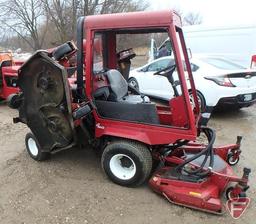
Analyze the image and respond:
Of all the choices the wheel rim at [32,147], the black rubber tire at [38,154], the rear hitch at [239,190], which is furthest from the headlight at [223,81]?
the wheel rim at [32,147]

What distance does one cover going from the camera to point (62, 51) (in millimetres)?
4238

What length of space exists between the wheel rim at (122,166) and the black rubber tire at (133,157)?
0.03 m

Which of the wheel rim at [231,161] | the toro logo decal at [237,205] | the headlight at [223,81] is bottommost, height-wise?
the toro logo decal at [237,205]

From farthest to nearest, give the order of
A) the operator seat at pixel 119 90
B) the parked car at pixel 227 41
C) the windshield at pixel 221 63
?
the parked car at pixel 227 41 → the windshield at pixel 221 63 → the operator seat at pixel 119 90

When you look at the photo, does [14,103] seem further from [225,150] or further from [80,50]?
[225,150]

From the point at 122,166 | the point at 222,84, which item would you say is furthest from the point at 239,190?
the point at 222,84

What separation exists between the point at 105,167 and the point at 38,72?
146 centimetres

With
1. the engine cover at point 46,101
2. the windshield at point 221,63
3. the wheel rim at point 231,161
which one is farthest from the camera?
the windshield at point 221,63

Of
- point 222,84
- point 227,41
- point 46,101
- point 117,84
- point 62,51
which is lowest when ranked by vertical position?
point 222,84

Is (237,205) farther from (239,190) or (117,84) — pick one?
(117,84)

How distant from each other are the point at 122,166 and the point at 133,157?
0.32 metres

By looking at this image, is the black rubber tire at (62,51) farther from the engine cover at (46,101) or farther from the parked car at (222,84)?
the parked car at (222,84)

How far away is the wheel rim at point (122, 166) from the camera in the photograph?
421 centimetres

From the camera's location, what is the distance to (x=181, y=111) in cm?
400
